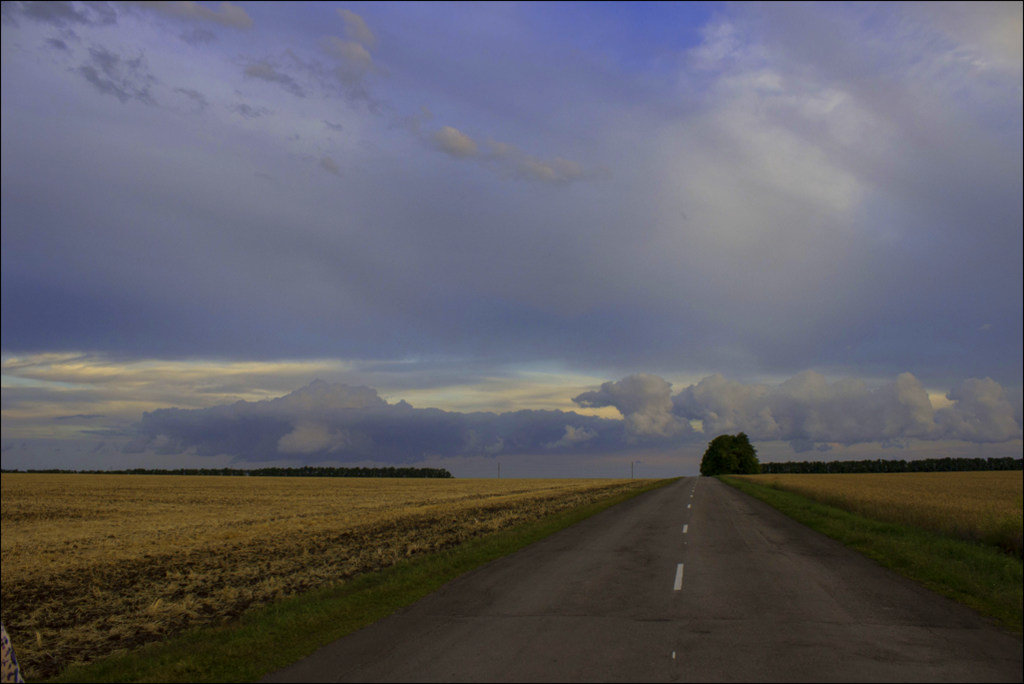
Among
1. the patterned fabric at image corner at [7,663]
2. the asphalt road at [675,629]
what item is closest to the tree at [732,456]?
the asphalt road at [675,629]

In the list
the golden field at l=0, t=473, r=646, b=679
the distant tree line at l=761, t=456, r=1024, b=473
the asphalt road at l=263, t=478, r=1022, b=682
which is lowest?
the distant tree line at l=761, t=456, r=1024, b=473

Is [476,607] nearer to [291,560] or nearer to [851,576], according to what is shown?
[851,576]

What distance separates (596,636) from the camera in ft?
A: 26.8

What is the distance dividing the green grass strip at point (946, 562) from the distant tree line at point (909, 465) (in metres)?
161

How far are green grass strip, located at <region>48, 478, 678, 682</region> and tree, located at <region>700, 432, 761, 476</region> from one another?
15268cm

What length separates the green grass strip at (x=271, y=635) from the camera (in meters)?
7.59

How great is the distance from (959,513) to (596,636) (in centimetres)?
2272

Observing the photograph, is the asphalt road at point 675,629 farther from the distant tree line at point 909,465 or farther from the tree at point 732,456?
the distant tree line at point 909,465

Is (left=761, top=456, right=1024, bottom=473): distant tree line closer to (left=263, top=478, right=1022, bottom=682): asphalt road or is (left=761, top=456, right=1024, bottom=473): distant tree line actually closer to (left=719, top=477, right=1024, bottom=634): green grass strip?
(left=719, top=477, right=1024, bottom=634): green grass strip

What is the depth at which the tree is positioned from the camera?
15525 centimetres

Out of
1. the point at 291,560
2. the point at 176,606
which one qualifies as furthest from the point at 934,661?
the point at 291,560

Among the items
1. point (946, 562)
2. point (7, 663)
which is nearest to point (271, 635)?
point (7, 663)

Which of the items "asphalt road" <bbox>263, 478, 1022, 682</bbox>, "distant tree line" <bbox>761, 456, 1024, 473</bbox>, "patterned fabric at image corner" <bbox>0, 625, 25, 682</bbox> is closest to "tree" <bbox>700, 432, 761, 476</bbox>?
"distant tree line" <bbox>761, 456, 1024, 473</bbox>

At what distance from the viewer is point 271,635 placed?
29.4 feet
